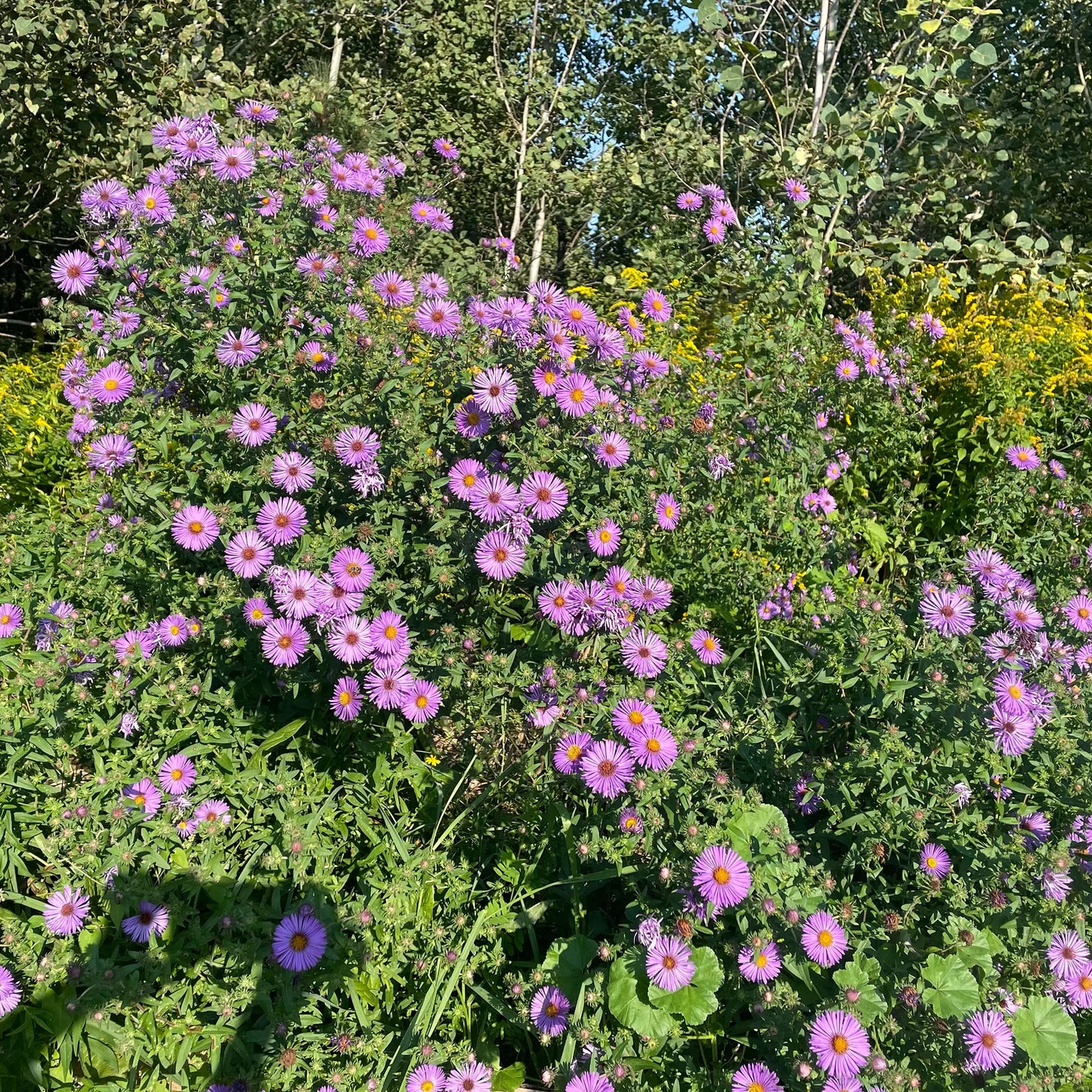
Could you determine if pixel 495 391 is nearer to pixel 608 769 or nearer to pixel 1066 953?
pixel 608 769

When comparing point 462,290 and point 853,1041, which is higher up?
point 462,290

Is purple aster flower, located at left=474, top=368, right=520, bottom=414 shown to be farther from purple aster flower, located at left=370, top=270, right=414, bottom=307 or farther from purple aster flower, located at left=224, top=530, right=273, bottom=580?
purple aster flower, located at left=224, top=530, right=273, bottom=580

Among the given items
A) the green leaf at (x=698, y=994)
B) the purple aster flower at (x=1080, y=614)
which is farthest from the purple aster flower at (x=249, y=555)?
the purple aster flower at (x=1080, y=614)

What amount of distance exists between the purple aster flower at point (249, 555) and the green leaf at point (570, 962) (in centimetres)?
113

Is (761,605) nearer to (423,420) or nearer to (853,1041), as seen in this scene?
(423,420)

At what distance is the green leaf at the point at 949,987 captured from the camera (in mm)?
1552

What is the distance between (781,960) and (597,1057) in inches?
16.3

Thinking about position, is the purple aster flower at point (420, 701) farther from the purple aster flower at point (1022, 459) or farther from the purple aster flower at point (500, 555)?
the purple aster flower at point (1022, 459)

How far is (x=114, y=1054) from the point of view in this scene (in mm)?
1718

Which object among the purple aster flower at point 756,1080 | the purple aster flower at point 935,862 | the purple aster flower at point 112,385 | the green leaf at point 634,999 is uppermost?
the purple aster flower at point 112,385

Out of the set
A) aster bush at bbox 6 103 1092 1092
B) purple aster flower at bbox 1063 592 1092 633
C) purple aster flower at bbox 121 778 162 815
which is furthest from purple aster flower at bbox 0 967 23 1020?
purple aster flower at bbox 1063 592 1092 633

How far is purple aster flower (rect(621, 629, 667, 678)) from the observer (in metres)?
2.10

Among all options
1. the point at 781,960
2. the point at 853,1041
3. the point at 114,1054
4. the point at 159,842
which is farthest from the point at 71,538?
the point at 853,1041

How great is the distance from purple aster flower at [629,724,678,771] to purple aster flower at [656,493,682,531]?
2.01 ft
